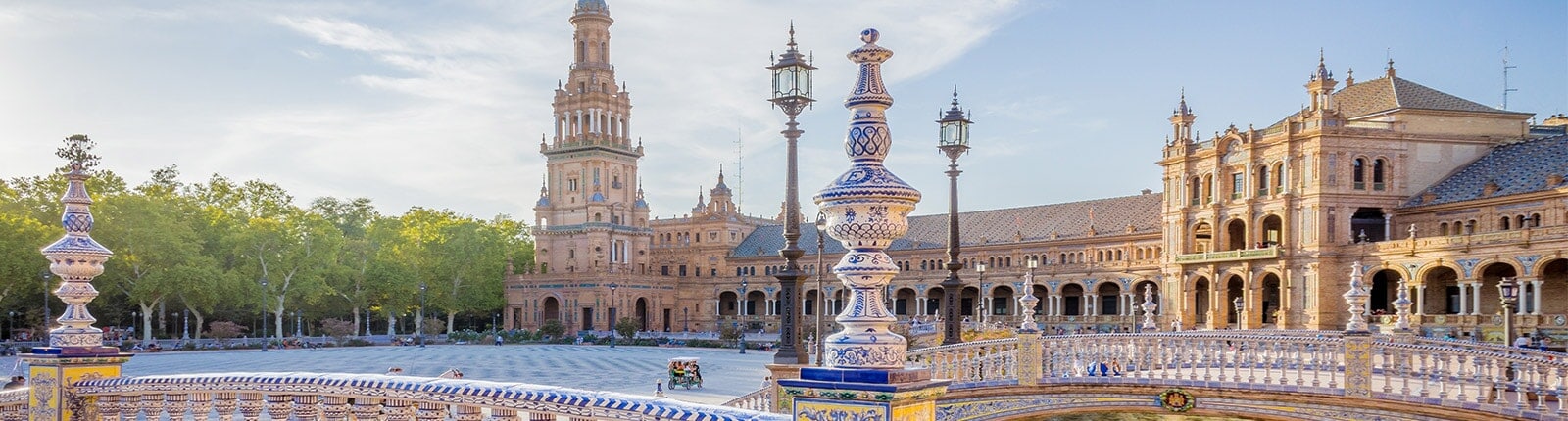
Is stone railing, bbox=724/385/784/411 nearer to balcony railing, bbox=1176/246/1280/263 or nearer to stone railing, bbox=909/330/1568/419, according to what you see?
stone railing, bbox=909/330/1568/419

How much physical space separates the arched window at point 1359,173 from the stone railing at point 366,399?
161 ft

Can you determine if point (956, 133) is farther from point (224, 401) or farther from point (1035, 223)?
point (1035, 223)

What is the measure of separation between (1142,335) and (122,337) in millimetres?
47495

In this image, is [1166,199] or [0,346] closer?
[0,346]

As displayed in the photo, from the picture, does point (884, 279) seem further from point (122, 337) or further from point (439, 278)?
point (439, 278)

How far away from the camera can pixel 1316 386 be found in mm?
14836

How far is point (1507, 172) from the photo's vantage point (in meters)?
47.6

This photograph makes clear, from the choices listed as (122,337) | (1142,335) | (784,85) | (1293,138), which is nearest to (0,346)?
(122,337)

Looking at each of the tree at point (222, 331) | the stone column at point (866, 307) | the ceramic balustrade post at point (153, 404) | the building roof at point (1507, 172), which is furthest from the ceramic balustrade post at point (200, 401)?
the tree at point (222, 331)

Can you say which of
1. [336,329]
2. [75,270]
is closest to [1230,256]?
[336,329]

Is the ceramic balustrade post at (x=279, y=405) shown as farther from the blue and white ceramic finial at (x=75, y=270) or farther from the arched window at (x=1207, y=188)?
the arched window at (x=1207, y=188)

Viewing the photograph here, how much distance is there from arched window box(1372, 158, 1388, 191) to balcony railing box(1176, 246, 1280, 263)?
451 centimetres

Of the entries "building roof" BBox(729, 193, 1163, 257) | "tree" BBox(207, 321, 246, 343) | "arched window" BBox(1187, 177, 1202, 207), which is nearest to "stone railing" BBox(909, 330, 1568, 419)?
"arched window" BBox(1187, 177, 1202, 207)

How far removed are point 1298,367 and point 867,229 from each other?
1125 centimetres
